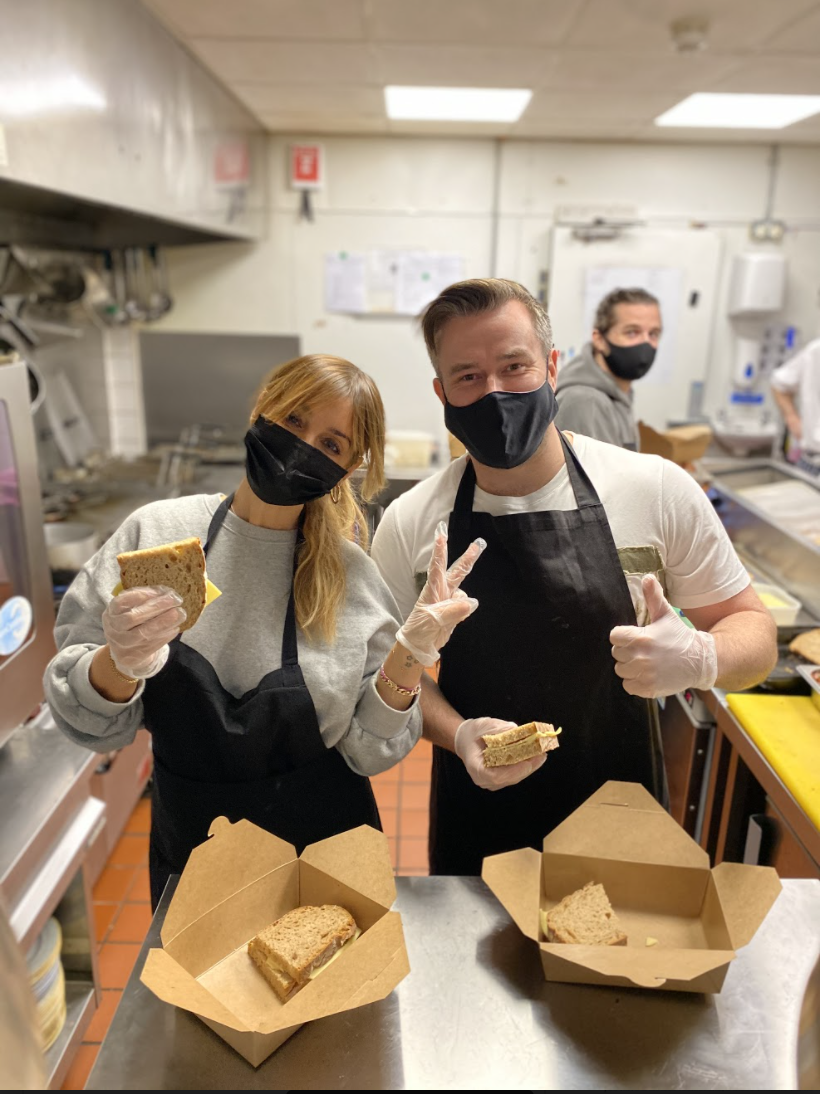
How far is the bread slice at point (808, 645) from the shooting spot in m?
2.17

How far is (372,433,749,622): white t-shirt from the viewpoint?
4.39ft

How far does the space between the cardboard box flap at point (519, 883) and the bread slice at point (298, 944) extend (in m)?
0.19

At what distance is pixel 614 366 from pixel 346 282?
11.3 feet

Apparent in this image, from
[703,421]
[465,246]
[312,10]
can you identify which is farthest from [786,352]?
[312,10]

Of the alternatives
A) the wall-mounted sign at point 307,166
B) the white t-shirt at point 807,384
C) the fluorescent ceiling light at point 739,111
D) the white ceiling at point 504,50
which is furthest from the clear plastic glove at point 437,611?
the wall-mounted sign at point 307,166

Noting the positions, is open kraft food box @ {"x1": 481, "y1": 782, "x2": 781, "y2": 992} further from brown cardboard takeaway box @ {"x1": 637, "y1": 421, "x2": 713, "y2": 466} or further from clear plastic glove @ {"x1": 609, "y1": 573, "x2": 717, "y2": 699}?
brown cardboard takeaway box @ {"x1": 637, "y1": 421, "x2": 713, "y2": 466}

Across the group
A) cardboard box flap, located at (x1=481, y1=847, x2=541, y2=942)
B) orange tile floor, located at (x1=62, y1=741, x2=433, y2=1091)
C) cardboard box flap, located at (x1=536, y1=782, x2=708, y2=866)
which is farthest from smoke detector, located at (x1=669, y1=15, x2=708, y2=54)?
cardboard box flap, located at (x1=481, y1=847, x2=541, y2=942)

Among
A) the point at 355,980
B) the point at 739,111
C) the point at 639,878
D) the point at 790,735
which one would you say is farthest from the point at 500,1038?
the point at 739,111

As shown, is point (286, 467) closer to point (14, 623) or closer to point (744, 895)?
point (744, 895)

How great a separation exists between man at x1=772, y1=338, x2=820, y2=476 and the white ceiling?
1336mm

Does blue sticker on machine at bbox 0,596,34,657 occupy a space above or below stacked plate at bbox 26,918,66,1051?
above

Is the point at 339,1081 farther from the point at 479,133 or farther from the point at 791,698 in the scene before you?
the point at 479,133

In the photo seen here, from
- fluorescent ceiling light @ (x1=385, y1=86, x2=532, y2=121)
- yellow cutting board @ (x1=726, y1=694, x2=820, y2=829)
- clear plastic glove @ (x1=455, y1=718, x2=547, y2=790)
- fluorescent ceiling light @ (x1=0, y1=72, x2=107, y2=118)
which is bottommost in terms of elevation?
yellow cutting board @ (x1=726, y1=694, x2=820, y2=829)

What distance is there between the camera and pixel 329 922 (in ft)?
3.29
